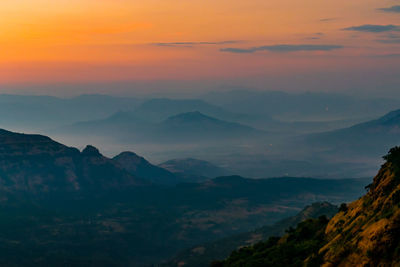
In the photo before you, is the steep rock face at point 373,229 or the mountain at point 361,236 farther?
the mountain at point 361,236

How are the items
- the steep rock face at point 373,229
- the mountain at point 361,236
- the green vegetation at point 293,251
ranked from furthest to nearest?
the green vegetation at point 293,251 < the mountain at point 361,236 < the steep rock face at point 373,229

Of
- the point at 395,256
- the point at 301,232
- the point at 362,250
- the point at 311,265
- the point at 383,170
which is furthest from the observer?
the point at 301,232

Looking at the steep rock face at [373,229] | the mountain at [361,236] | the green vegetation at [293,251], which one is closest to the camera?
the steep rock face at [373,229]

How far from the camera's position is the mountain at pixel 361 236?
4312 centimetres

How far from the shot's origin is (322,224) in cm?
7831

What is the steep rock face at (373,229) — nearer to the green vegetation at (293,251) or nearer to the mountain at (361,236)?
the mountain at (361,236)

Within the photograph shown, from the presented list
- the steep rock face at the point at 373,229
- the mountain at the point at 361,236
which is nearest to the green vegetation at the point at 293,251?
the mountain at the point at 361,236

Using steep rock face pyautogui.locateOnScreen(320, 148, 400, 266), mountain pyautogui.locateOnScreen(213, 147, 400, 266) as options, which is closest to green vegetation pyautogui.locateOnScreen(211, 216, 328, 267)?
mountain pyautogui.locateOnScreen(213, 147, 400, 266)

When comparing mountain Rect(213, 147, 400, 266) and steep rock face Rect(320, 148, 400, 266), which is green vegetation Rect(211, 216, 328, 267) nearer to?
mountain Rect(213, 147, 400, 266)

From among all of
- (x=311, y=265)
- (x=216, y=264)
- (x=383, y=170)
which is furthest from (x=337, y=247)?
(x=216, y=264)

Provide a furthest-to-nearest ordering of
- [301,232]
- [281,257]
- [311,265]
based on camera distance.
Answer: [301,232] < [281,257] < [311,265]

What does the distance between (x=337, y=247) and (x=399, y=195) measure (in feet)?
28.1

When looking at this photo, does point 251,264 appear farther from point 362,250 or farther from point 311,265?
point 362,250

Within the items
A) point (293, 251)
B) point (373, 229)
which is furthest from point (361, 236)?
point (293, 251)
